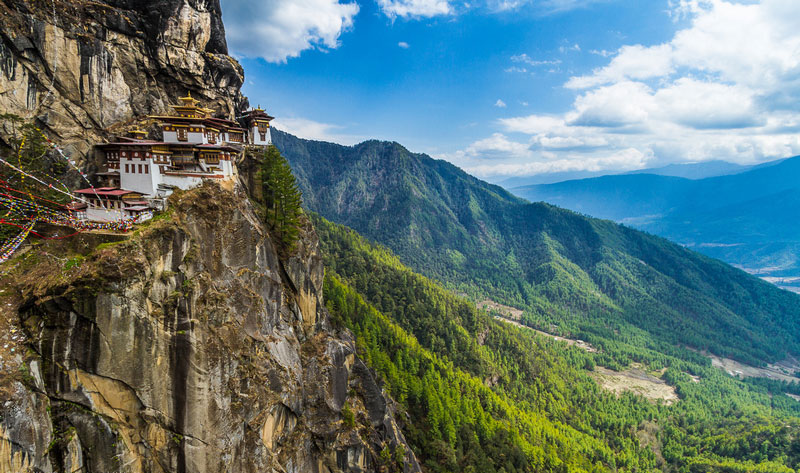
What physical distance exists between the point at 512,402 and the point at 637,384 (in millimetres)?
107674

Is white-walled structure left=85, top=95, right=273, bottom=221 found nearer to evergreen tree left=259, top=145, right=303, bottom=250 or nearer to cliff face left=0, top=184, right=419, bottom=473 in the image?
cliff face left=0, top=184, right=419, bottom=473

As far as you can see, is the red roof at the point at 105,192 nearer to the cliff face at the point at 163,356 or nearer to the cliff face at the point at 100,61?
the cliff face at the point at 163,356

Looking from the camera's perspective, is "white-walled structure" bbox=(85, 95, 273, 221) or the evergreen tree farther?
the evergreen tree

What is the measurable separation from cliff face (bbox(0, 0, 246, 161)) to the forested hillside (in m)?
52.0

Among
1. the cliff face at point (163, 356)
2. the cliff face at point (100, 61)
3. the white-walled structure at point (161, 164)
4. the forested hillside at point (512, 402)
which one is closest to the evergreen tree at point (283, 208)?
the cliff face at point (163, 356)

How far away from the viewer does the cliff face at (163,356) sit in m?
26.5

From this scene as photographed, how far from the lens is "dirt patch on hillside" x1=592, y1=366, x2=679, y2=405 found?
17500 cm

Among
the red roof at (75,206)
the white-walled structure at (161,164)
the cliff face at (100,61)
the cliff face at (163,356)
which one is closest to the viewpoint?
the cliff face at (163,356)

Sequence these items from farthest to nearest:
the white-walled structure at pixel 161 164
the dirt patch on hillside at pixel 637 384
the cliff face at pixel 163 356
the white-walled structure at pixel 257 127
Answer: the dirt patch on hillside at pixel 637 384, the white-walled structure at pixel 257 127, the white-walled structure at pixel 161 164, the cliff face at pixel 163 356

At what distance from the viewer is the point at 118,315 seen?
2894 centimetres

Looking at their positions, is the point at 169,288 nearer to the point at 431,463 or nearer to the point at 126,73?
the point at 126,73

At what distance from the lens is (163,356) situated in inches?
1229

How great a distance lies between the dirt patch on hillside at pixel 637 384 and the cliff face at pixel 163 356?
605 feet

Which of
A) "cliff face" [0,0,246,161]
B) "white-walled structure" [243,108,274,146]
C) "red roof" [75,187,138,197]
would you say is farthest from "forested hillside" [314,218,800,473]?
"cliff face" [0,0,246,161]
